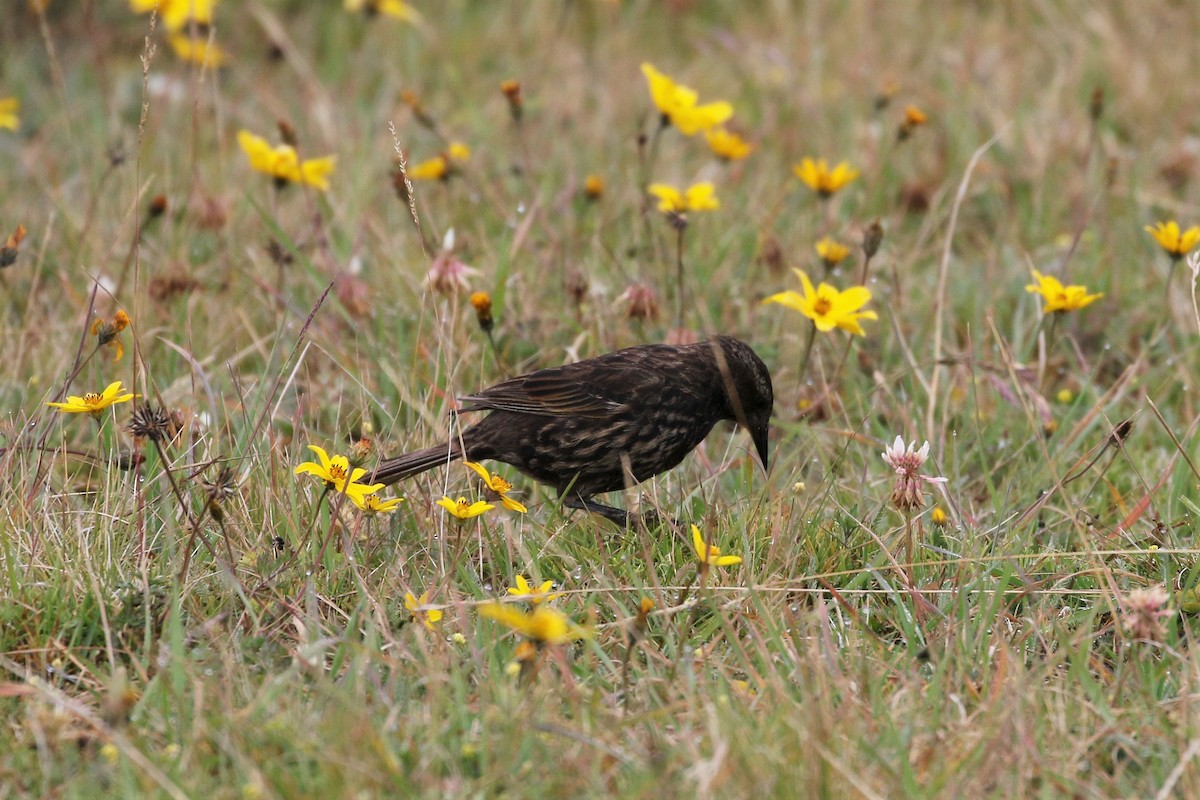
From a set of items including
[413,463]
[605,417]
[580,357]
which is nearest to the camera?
[413,463]

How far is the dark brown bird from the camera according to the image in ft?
14.6

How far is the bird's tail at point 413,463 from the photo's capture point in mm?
4301

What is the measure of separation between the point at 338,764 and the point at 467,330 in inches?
112

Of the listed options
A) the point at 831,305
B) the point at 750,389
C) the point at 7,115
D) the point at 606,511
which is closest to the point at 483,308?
the point at 606,511

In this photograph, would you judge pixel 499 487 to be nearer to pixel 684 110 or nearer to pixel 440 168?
pixel 684 110

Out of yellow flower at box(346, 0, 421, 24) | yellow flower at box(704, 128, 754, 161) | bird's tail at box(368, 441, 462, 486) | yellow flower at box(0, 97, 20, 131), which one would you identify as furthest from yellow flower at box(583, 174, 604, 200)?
yellow flower at box(0, 97, 20, 131)

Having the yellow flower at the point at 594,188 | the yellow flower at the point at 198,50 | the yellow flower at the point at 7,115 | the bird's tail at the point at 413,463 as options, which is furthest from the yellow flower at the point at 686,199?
the yellow flower at the point at 7,115

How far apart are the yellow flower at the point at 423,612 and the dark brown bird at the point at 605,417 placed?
76cm

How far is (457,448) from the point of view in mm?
4352


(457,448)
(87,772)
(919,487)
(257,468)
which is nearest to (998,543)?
(919,487)

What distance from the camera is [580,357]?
5.46 metres

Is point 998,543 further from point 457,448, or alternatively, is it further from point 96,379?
point 96,379

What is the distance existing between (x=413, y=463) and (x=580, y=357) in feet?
4.20

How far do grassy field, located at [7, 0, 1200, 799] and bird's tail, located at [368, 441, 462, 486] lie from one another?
7cm
